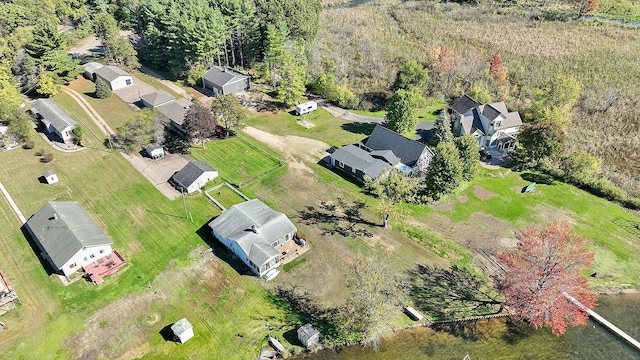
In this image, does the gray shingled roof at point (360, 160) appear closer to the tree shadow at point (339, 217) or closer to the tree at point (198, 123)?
the tree shadow at point (339, 217)

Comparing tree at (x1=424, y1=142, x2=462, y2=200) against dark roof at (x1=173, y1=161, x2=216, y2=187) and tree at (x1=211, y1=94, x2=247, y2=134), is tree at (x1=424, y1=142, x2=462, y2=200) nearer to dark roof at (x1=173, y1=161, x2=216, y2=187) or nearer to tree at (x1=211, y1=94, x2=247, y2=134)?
dark roof at (x1=173, y1=161, x2=216, y2=187)

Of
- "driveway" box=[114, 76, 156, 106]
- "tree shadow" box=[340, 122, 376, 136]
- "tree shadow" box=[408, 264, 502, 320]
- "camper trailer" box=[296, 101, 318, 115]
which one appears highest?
"driveway" box=[114, 76, 156, 106]

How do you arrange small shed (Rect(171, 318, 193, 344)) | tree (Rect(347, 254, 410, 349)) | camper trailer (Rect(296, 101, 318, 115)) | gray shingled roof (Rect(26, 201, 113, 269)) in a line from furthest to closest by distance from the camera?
camper trailer (Rect(296, 101, 318, 115)) → gray shingled roof (Rect(26, 201, 113, 269)) → small shed (Rect(171, 318, 193, 344)) → tree (Rect(347, 254, 410, 349))

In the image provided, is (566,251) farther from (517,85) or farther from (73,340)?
(517,85)

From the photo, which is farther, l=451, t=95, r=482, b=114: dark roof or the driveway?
the driveway

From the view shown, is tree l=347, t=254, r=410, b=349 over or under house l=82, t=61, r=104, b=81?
under

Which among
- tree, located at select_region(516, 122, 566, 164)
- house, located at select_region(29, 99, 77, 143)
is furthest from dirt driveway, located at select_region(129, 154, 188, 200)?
tree, located at select_region(516, 122, 566, 164)

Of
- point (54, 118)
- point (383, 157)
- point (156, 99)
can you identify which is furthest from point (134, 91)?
point (383, 157)
